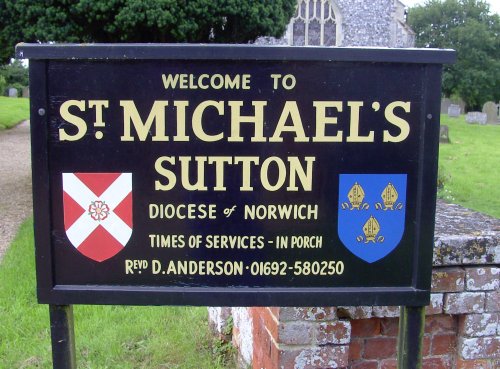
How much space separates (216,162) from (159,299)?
48 cm

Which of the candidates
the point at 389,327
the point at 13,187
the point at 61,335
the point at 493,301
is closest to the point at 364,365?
the point at 389,327

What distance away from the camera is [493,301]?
98.5 inches

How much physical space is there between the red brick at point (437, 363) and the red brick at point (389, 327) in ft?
0.66

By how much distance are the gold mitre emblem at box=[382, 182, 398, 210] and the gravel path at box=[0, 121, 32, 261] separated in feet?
16.7

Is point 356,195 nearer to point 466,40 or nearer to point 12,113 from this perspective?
point 12,113

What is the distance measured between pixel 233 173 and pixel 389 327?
1.15 metres

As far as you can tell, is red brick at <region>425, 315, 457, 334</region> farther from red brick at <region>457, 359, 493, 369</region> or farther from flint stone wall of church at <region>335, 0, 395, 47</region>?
flint stone wall of church at <region>335, 0, 395, 47</region>

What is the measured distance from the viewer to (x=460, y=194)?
1012 centimetres

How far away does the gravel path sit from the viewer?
7262 mm

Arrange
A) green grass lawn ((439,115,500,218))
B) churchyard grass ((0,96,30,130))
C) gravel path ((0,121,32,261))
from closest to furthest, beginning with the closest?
gravel path ((0,121,32,261)) → green grass lawn ((439,115,500,218)) → churchyard grass ((0,96,30,130))

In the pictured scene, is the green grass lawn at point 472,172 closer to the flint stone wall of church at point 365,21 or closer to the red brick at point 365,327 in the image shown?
the red brick at point 365,327

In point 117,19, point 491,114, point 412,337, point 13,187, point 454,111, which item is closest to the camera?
point 412,337

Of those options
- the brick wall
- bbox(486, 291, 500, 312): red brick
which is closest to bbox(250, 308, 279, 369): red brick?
the brick wall

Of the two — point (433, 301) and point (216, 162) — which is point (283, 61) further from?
point (433, 301)
